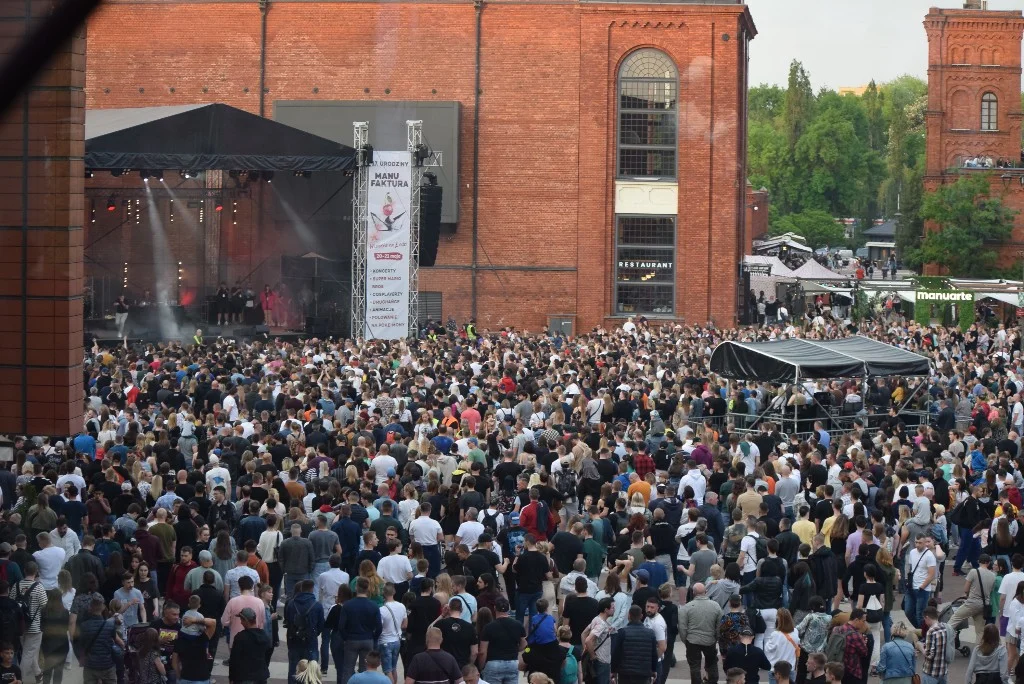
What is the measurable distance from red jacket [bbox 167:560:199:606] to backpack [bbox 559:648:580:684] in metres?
3.41

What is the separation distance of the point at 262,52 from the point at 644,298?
564 inches

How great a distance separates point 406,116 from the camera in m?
41.8

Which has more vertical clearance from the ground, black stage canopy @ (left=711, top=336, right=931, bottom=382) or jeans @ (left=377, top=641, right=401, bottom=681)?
black stage canopy @ (left=711, top=336, right=931, bottom=382)

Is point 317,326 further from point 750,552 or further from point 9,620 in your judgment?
point 9,620

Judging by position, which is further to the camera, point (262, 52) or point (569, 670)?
point (262, 52)

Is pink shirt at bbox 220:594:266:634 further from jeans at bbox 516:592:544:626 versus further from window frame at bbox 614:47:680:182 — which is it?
window frame at bbox 614:47:680:182

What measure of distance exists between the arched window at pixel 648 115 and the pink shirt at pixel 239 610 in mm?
33061

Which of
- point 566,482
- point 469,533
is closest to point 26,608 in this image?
point 469,533

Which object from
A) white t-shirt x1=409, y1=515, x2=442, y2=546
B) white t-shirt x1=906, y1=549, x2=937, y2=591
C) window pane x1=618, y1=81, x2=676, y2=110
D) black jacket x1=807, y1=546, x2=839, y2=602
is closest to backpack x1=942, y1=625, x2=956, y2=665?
black jacket x1=807, y1=546, x2=839, y2=602

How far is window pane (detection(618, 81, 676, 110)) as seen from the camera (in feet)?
138

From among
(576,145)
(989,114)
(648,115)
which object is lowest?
(576,145)

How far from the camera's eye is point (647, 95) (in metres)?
42.4

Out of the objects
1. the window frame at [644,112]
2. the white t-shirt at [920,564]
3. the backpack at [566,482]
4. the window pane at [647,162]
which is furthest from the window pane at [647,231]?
the white t-shirt at [920,564]

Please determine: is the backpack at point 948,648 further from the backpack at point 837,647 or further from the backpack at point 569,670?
the backpack at point 569,670
